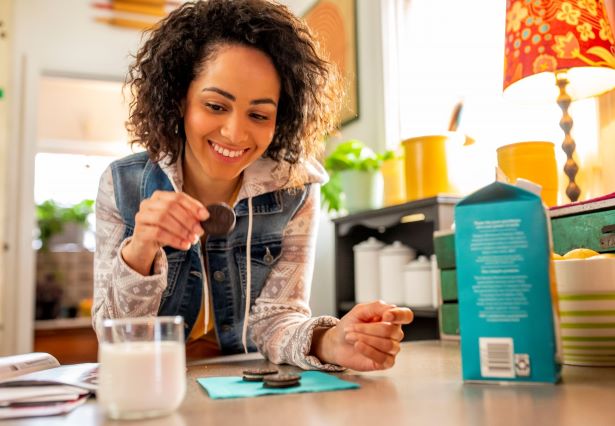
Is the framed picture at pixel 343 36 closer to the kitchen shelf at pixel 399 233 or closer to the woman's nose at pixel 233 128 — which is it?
the kitchen shelf at pixel 399 233

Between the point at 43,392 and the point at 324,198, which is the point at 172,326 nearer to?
the point at 43,392

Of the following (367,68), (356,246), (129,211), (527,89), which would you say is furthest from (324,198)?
(129,211)

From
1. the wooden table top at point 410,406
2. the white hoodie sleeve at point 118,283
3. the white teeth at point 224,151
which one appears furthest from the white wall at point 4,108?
the wooden table top at point 410,406

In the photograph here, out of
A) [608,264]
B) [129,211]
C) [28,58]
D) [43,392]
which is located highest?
[28,58]

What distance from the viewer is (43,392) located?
0.65 metres

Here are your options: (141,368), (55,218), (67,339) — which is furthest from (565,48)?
(55,218)

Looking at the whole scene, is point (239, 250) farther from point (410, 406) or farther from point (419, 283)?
point (419, 283)

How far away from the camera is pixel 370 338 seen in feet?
2.82

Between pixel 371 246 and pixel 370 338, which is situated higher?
pixel 371 246

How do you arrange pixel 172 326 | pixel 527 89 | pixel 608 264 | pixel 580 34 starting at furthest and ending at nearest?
1. pixel 527 89
2. pixel 580 34
3. pixel 608 264
4. pixel 172 326

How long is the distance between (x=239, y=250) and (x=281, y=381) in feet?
1.85

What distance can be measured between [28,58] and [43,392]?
3.43 meters

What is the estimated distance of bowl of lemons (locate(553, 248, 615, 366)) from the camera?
90 cm

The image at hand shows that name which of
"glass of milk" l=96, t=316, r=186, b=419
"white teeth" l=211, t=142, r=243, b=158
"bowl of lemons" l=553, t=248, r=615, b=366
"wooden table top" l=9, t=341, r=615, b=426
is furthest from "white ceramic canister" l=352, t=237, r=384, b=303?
"glass of milk" l=96, t=316, r=186, b=419
